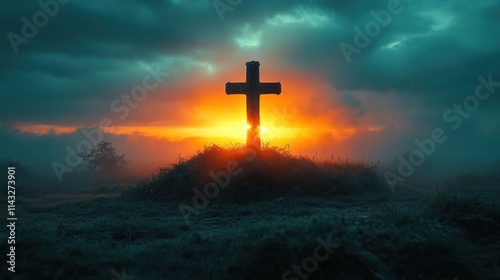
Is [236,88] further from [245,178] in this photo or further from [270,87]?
[245,178]

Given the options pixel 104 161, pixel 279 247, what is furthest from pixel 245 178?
pixel 104 161

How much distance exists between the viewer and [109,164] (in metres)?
29.0

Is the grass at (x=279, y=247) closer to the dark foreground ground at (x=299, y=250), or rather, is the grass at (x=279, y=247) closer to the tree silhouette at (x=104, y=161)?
the dark foreground ground at (x=299, y=250)

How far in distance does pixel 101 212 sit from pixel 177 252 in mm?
4438

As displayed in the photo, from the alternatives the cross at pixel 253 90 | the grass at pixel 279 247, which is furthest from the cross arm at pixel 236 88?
the grass at pixel 279 247

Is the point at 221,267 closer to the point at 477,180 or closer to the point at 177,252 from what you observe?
the point at 177,252
